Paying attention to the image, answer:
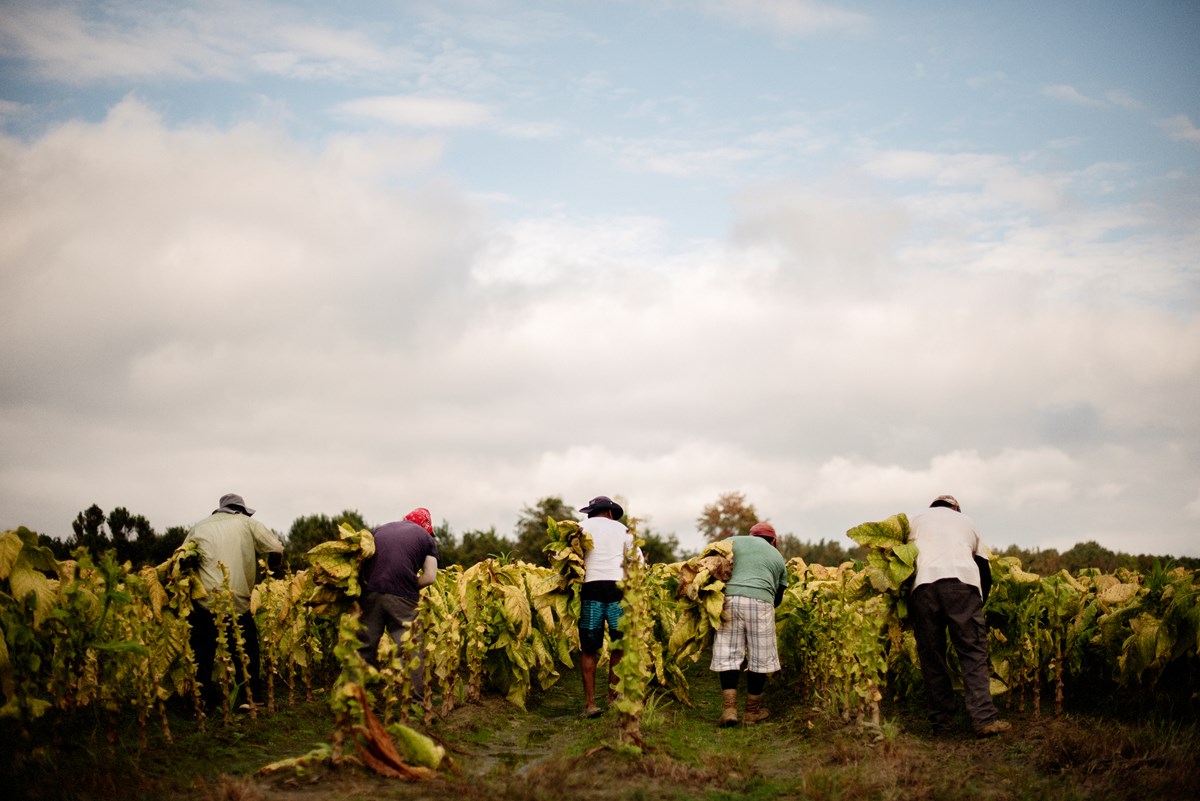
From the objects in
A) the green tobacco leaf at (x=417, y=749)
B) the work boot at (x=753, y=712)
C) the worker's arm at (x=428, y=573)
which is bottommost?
the work boot at (x=753, y=712)

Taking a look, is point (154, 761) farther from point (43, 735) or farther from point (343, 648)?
point (343, 648)

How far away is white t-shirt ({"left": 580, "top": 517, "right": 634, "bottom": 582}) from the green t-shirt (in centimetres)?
101

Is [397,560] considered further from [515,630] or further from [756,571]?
[756,571]

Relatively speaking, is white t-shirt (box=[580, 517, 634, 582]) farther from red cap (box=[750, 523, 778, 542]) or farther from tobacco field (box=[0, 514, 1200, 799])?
red cap (box=[750, 523, 778, 542])

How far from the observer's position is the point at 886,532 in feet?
25.5

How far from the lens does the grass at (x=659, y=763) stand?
5391 millimetres

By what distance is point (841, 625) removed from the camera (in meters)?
7.75

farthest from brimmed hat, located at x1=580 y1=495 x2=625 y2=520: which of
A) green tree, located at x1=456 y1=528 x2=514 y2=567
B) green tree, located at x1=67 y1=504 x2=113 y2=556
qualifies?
green tree, located at x1=456 y1=528 x2=514 y2=567

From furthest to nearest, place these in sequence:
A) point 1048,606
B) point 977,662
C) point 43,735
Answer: point 1048,606 < point 977,662 < point 43,735

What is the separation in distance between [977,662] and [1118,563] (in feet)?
45.6

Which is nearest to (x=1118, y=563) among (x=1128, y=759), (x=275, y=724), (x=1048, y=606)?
(x=1048, y=606)

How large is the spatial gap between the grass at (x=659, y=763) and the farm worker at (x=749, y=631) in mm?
341

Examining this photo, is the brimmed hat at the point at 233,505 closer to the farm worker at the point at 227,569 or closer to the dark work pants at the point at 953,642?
the farm worker at the point at 227,569

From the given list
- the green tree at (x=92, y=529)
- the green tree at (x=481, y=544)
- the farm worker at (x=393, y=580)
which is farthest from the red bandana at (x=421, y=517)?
the green tree at (x=481, y=544)
